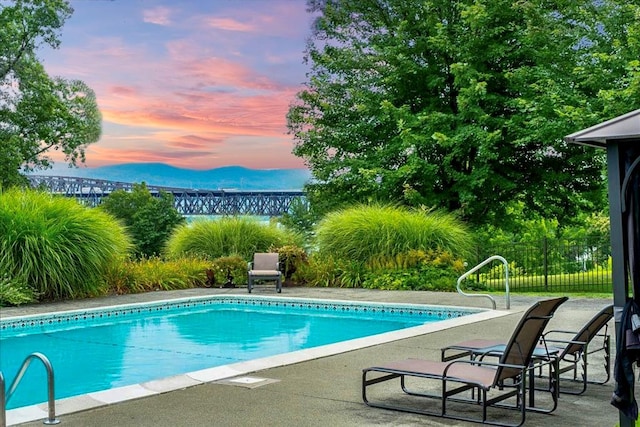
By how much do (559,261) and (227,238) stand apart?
27.8 feet

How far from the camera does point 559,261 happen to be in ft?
66.0

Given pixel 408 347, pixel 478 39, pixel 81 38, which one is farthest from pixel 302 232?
pixel 81 38

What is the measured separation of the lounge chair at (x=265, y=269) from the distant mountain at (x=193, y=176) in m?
27.4

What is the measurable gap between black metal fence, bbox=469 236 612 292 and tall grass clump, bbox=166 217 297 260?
199 inches

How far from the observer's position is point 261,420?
5.65 metres

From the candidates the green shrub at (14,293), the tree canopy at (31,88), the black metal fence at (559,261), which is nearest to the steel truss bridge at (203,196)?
the tree canopy at (31,88)

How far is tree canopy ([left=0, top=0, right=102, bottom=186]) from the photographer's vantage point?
99.8ft

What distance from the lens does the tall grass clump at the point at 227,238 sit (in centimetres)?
1961

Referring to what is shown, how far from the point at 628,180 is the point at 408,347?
4833 millimetres

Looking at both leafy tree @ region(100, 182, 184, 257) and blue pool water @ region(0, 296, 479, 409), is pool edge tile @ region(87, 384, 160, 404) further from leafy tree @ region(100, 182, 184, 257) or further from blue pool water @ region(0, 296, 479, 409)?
leafy tree @ region(100, 182, 184, 257)

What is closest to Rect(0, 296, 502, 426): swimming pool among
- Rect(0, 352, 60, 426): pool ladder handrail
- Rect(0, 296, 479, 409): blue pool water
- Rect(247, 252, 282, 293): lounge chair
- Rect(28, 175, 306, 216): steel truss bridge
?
Rect(0, 296, 479, 409): blue pool water

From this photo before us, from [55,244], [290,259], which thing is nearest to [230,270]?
[290,259]

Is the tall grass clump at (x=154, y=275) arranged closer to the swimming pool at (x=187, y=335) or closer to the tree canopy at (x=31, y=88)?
the swimming pool at (x=187, y=335)

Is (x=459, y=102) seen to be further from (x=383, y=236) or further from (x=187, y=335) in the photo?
(x=187, y=335)
